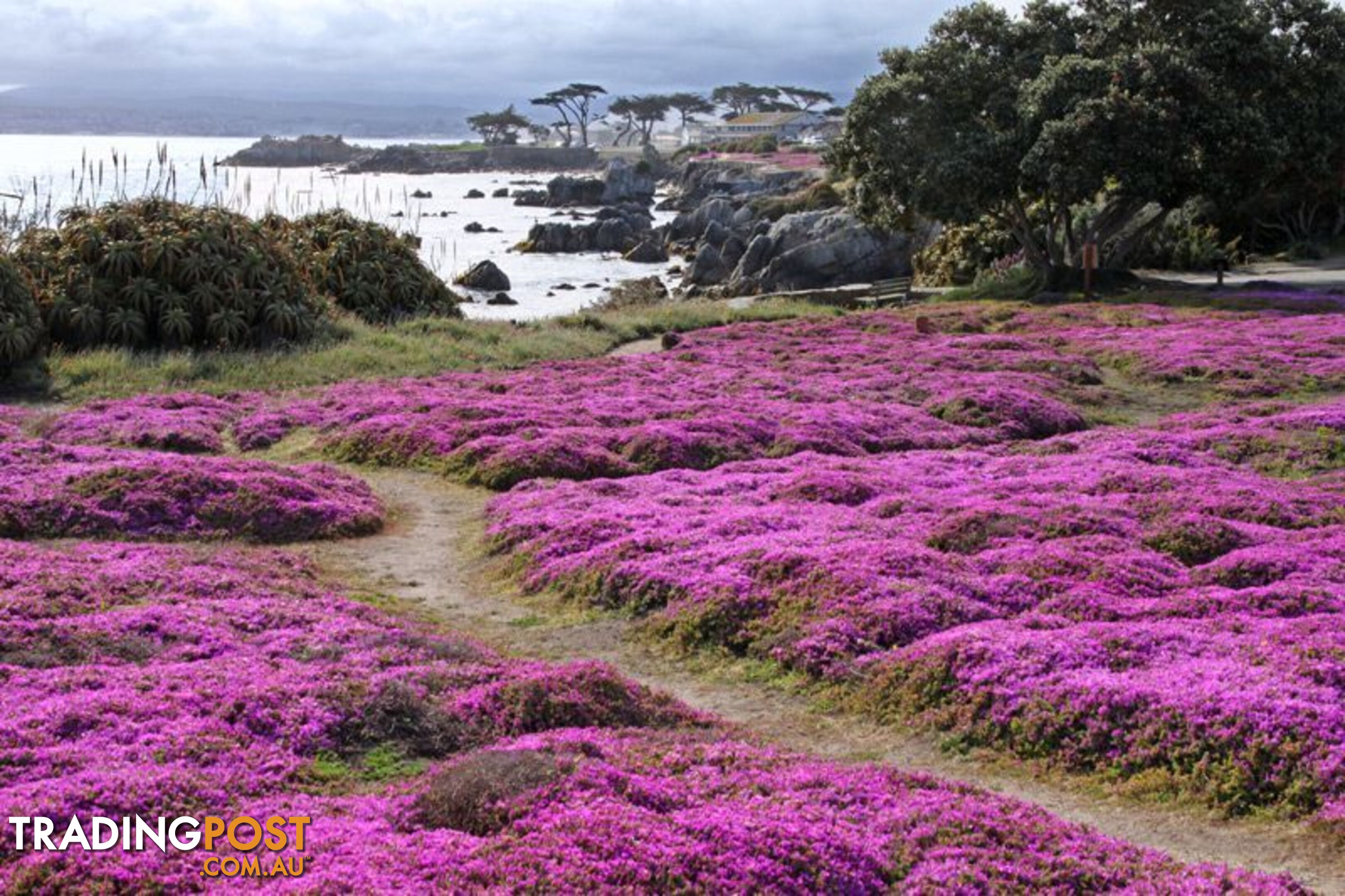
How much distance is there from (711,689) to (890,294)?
34.0 m

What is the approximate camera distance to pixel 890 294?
4347cm

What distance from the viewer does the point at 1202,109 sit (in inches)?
1502

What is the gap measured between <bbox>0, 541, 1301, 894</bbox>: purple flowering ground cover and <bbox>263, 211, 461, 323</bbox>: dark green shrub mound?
25.4m

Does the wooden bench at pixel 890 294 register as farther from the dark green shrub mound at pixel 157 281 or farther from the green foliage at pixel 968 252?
the dark green shrub mound at pixel 157 281

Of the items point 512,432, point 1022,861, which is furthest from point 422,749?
point 512,432

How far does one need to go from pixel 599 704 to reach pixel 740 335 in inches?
974

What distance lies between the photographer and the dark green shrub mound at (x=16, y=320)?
25.1m

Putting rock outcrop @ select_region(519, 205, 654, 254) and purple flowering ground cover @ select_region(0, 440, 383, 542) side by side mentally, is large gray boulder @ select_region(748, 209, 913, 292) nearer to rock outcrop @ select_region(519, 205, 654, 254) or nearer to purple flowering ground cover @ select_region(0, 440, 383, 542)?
rock outcrop @ select_region(519, 205, 654, 254)

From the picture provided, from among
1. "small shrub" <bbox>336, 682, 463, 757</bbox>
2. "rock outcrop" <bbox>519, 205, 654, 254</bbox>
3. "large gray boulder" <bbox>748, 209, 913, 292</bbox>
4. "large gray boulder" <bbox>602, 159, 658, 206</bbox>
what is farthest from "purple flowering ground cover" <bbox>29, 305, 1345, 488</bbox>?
A: "large gray boulder" <bbox>602, 159, 658, 206</bbox>

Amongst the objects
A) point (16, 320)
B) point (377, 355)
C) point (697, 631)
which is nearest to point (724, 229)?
point (377, 355)

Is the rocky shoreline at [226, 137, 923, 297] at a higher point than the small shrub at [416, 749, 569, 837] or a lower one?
higher

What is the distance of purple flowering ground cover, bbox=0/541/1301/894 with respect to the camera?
630 cm

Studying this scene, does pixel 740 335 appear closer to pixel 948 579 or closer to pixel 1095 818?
pixel 948 579

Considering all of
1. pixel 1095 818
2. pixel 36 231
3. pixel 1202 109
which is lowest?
pixel 1095 818
